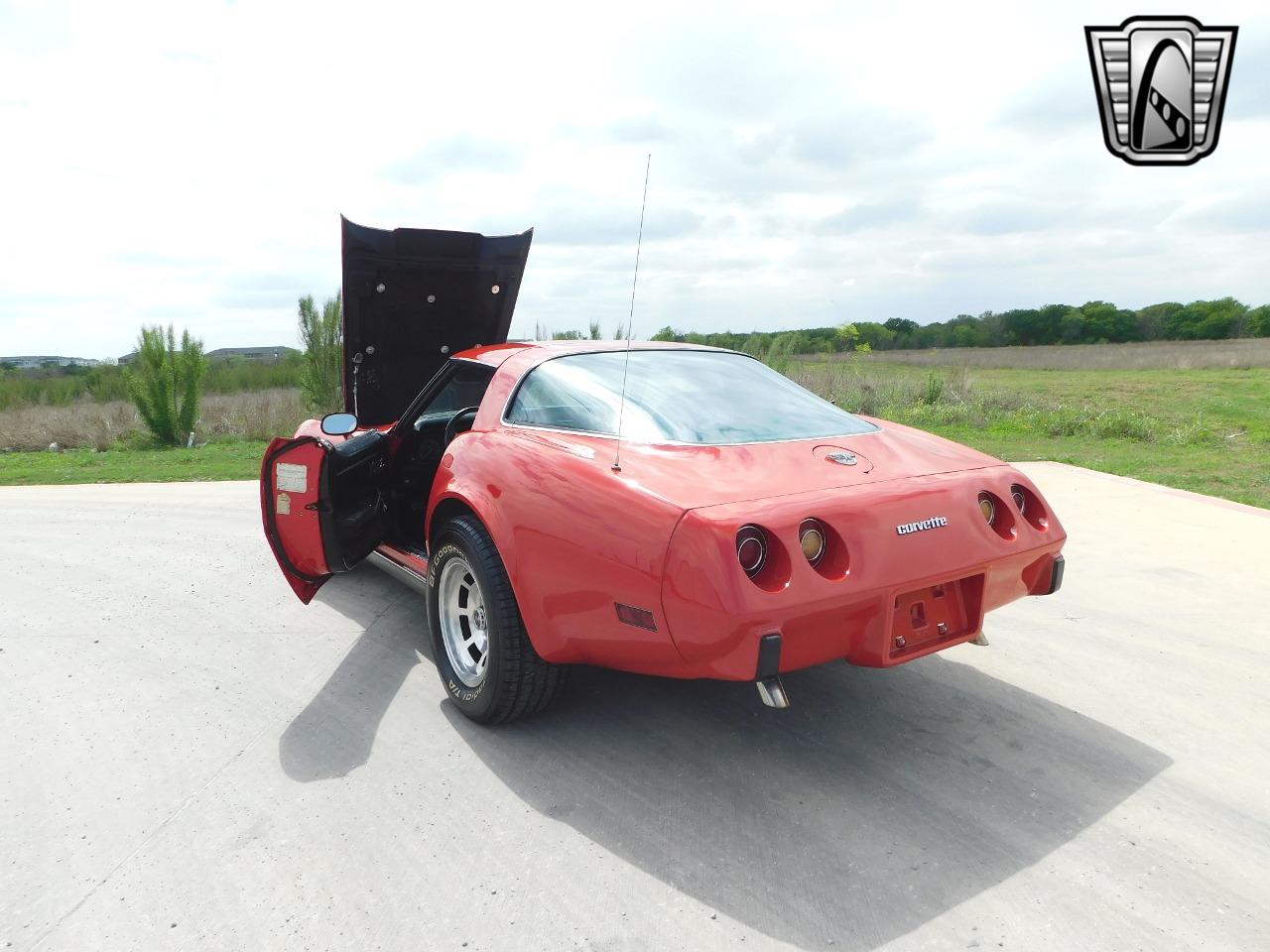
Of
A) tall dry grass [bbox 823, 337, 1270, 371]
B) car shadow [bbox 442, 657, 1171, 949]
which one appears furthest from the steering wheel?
tall dry grass [bbox 823, 337, 1270, 371]

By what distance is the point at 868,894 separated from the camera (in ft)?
7.66

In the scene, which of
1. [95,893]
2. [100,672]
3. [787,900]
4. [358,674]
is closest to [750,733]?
[787,900]

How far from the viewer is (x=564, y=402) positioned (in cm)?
346

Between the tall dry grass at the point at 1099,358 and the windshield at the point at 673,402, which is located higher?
the windshield at the point at 673,402

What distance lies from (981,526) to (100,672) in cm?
380

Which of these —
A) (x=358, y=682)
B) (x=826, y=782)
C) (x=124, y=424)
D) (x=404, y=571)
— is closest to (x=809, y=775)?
(x=826, y=782)

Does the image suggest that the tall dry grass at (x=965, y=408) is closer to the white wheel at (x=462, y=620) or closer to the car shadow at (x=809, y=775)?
the car shadow at (x=809, y=775)

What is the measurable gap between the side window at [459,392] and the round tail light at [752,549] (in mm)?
1763

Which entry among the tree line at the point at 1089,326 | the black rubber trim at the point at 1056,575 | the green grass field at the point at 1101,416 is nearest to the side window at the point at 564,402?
the black rubber trim at the point at 1056,575

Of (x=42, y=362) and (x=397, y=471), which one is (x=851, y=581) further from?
(x=42, y=362)

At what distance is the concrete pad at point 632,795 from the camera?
226 centimetres

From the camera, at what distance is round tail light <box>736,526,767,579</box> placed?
8.23ft

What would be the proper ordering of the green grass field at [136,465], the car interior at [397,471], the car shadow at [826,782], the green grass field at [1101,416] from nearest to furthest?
the car shadow at [826,782] < the car interior at [397,471] < the green grass field at [1101,416] < the green grass field at [136,465]

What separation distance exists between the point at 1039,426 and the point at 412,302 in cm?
1208
